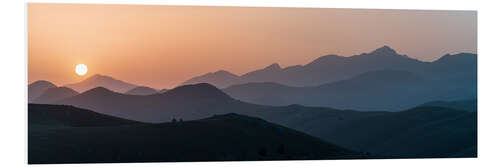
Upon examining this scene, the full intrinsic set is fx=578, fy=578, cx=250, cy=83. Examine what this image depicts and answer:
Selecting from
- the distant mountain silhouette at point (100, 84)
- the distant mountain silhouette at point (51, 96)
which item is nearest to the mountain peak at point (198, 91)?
the distant mountain silhouette at point (100, 84)

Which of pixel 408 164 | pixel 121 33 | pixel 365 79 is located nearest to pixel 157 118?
pixel 121 33

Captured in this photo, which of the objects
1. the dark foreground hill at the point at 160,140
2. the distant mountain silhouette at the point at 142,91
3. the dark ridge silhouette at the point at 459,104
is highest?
the distant mountain silhouette at the point at 142,91

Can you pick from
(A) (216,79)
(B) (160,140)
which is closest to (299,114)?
(A) (216,79)

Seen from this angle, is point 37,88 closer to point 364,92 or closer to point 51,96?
point 51,96

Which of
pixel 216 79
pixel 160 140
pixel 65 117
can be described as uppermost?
pixel 216 79

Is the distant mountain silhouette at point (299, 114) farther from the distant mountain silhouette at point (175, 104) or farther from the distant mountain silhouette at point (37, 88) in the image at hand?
the distant mountain silhouette at point (37, 88)

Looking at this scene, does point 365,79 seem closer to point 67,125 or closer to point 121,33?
point 121,33
